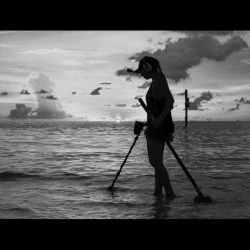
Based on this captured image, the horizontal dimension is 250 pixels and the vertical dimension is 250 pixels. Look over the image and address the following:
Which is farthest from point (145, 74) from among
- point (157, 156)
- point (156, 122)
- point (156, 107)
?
point (157, 156)

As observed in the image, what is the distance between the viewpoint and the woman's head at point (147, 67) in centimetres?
596

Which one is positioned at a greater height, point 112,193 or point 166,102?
point 166,102

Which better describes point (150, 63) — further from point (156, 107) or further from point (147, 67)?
point (156, 107)

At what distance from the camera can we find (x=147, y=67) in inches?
235

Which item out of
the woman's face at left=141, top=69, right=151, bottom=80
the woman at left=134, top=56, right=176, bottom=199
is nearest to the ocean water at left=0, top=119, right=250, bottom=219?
the woman at left=134, top=56, right=176, bottom=199

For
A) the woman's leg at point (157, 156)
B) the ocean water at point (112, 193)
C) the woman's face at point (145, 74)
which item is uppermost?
the woman's face at point (145, 74)

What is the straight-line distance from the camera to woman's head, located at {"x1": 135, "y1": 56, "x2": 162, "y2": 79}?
5965 millimetres

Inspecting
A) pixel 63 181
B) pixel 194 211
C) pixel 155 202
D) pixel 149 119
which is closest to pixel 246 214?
pixel 194 211

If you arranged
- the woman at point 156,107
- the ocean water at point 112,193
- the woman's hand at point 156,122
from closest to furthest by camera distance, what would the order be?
the ocean water at point 112,193 → the woman's hand at point 156,122 → the woman at point 156,107

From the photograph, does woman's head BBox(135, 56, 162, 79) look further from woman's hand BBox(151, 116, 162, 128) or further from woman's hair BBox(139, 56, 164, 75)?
woman's hand BBox(151, 116, 162, 128)

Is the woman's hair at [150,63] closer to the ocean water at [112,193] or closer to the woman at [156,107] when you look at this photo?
the woman at [156,107]

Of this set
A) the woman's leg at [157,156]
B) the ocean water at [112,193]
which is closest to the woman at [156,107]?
the woman's leg at [157,156]
